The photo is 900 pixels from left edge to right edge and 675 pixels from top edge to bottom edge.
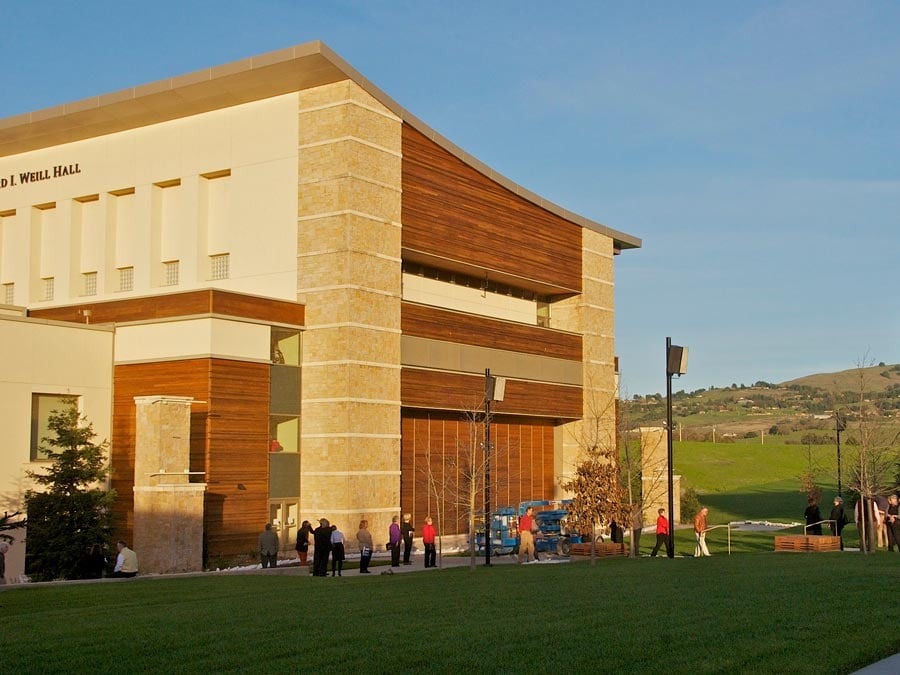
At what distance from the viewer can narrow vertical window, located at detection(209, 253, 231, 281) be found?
1614 inches

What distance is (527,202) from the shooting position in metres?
49.0

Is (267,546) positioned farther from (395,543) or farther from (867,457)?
(867,457)

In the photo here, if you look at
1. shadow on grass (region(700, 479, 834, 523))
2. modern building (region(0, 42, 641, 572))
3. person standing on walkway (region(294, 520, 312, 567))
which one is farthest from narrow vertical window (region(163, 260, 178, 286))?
shadow on grass (region(700, 479, 834, 523))

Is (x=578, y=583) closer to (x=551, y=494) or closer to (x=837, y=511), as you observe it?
(x=837, y=511)

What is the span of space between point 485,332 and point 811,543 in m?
17.0

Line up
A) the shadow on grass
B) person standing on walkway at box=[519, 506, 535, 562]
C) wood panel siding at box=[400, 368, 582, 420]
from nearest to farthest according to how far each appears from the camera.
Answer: person standing on walkway at box=[519, 506, 535, 562], wood panel siding at box=[400, 368, 582, 420], the shadow on grass

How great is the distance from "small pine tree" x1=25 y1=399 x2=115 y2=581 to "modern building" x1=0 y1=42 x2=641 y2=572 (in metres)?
1.35

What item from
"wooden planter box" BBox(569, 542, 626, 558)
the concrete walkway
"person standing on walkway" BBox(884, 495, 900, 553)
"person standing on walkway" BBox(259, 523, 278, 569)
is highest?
"person standing on walkway" BBox(884, 495, 900, 553)

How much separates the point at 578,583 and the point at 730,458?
90.0 metres

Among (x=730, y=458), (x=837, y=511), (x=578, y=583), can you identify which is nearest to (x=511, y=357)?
(x=837, y=511)

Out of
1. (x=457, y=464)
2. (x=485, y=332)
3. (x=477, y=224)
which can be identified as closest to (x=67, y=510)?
(x=457, y=464)

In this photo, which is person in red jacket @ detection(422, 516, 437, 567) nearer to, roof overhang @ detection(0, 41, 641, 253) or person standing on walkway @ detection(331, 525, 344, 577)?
person standing on walkway @ detection(331, 525, 344, 577)

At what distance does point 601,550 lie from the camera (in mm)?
36094

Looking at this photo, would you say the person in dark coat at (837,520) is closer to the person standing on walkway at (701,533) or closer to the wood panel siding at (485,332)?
the person standing on walkway at (701,533)
